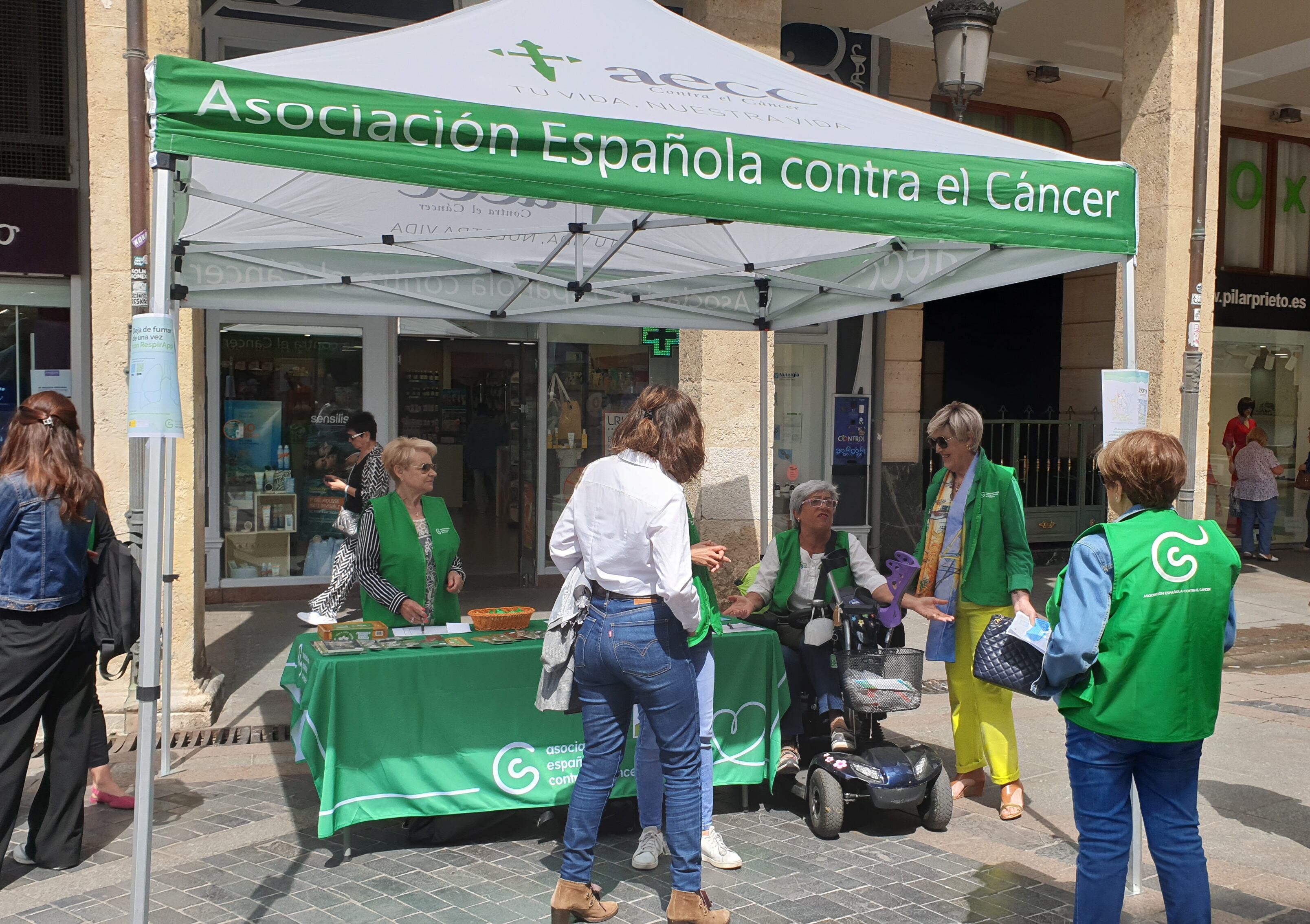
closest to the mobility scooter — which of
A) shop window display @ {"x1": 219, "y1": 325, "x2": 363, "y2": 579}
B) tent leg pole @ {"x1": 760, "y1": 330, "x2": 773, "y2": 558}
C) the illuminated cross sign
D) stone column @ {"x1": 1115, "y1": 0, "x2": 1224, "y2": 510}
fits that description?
tent leg pole @ {"x1": 760, "y1": 330, "x2": 773, "y2": 558}

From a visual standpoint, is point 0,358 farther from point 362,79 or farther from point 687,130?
point 687,130

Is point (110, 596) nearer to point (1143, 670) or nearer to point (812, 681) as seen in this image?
point (812, 681)

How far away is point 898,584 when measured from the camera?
518 centimetres

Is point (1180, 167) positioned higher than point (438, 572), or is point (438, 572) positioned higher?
point (1180, 167)

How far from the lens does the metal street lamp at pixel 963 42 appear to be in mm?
7215

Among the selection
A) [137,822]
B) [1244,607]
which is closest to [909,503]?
[1244,607]

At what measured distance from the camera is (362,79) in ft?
12.6

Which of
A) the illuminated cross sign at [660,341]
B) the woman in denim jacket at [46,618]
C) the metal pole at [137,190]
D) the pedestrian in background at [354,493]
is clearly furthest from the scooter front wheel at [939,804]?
the illuminated cross sign at [660,341]

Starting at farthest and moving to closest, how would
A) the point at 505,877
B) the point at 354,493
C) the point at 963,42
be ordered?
1. the point at 354,493
2. the point at 963,42
3. the point at 505,877

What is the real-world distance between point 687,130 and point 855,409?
26.9ft

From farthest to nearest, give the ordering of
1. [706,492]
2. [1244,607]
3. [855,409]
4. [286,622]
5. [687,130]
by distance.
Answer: [855,409]
[1244,607]
[286,622]
[706,492]
[687,130]

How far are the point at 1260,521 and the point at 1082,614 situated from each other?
12477 millimetres

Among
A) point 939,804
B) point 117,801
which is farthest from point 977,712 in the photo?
point 117,801

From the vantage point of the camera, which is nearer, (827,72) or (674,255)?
(674,255)
